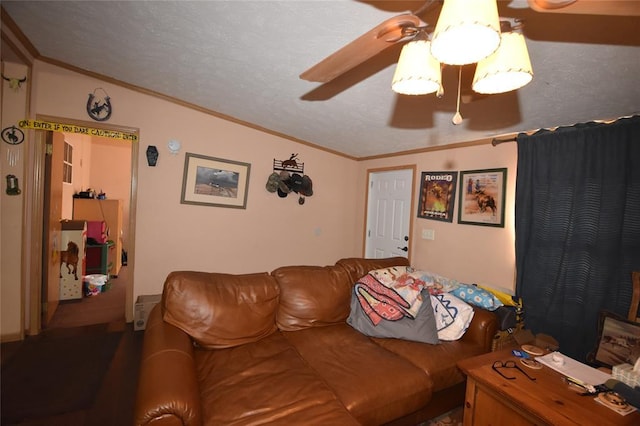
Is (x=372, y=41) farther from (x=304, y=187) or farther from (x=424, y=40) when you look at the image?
(x=304, y=187)

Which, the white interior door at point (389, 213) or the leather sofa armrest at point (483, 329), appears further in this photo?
the white interior door at point (389, 213)

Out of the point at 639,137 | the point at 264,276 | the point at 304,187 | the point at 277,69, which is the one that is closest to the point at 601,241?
the point at 639,137

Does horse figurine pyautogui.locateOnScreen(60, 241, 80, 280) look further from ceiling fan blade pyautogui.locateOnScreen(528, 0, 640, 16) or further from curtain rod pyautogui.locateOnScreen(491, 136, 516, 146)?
curtain rod pyautogui.locateOnScreen(491, 136, 516, 146)

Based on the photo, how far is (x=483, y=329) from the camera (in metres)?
2.18

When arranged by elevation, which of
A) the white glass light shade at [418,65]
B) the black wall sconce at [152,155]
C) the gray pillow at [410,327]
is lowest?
the gray pillow at [410,327]

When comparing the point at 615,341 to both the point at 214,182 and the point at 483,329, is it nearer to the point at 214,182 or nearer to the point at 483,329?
the point at 483,329

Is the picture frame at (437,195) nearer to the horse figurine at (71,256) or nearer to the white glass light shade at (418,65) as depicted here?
the white glass light shade at (418,65)

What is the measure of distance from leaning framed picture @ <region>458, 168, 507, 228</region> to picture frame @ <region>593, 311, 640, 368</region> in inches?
44.0

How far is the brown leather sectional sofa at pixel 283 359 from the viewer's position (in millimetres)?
1342

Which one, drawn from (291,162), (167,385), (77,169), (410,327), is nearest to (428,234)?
(410,327)

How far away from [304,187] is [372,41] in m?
3.06

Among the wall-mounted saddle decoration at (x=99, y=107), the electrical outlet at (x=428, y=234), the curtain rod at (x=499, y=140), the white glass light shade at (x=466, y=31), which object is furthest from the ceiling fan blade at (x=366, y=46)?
the wall-mounted saddle decoration at (x=99, y=107)

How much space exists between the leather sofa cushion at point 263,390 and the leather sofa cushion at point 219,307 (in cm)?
11

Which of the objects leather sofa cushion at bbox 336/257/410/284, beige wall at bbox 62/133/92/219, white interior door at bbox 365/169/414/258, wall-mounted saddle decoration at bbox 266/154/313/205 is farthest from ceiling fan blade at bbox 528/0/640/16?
beige wall at bbox 62/133/92/219
